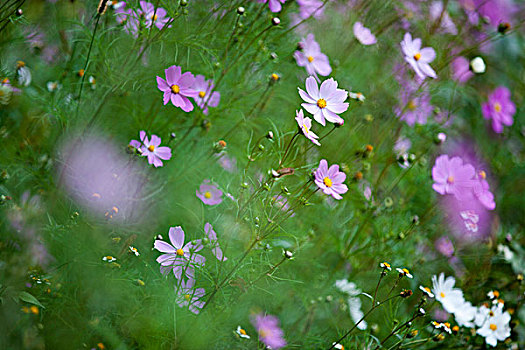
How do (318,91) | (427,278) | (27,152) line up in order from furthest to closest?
(427,278)
(27,152)
(318,91)

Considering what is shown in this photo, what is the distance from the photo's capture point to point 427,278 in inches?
44.9

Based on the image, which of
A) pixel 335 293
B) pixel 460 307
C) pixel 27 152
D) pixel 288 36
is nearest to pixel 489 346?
pixel 460 307

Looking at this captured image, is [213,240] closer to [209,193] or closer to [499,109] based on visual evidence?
[209,193]

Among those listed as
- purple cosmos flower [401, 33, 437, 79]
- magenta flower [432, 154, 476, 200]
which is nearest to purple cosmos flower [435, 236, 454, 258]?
magenta flower [432, 154, 476, 200]

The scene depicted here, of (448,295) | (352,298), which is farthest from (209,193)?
(448,295)

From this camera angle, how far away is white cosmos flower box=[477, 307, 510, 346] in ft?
3.15

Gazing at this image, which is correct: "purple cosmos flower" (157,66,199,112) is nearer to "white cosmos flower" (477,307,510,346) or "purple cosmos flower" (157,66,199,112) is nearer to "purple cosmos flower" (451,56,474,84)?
"white cosmos flower" (477,307,510,346)

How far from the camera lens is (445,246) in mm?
1238

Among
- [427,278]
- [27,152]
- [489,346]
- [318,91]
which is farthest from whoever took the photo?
[427,278]

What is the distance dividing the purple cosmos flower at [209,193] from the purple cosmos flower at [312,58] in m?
0.36

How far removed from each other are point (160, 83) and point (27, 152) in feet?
1.08

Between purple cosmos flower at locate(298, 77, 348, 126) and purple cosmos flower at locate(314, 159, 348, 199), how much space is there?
0.08 m

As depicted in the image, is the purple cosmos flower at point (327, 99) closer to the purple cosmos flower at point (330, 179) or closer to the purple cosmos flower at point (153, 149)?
the purple cosmos flower at point (330, 179)

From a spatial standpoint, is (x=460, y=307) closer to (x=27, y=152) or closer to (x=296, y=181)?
(x=296, y=181)
